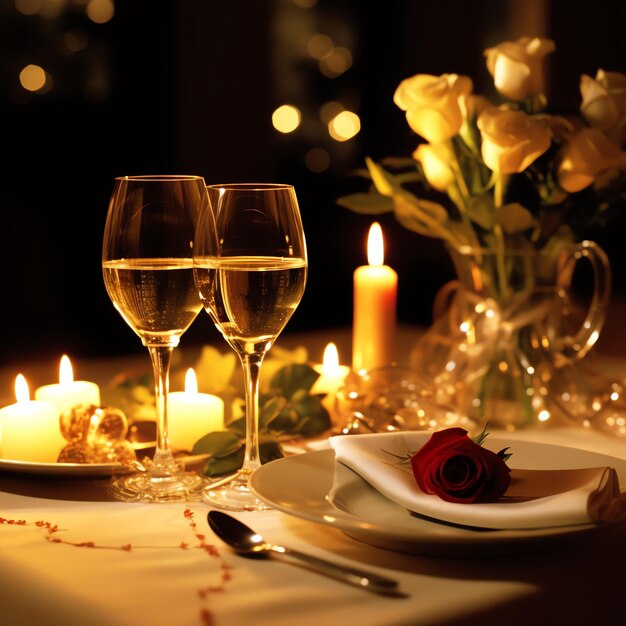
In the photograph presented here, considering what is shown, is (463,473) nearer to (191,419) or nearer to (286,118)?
(191,419)

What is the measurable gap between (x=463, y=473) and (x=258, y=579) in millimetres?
188

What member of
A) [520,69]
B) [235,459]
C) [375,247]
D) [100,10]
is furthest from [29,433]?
[100,10]

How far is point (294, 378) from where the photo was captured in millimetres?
1219

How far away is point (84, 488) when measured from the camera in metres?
0.94

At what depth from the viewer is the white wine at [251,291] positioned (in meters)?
0.86

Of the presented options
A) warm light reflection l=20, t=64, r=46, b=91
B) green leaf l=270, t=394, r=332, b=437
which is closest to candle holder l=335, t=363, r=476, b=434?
green leaf l=270, t=394, r=332, b=437

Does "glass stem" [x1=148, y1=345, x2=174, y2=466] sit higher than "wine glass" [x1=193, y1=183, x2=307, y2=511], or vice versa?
"wine glass" [x1=193, y1=183, x2=307, y2=511]

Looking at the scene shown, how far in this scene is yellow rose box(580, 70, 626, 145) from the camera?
49.3 inches

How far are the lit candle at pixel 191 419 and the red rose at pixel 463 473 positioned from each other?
375 millimetres

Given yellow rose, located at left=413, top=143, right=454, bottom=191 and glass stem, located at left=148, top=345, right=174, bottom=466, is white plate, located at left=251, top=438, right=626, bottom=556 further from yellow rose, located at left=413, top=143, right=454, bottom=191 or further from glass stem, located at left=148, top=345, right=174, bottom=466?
yellow rose, located at left=413, top=143, right=454, bottom=191

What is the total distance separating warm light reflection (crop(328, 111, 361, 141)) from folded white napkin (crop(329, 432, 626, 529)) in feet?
13.1

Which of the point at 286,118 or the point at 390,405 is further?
the point at 286,118

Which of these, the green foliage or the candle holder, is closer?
the green foliage

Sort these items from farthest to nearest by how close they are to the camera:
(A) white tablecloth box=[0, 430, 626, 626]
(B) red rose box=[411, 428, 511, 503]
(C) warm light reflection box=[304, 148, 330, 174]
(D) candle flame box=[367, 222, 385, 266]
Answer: (C) warm light reflection box=[304, 148, 330, 174] < (D) candle flame box=[367, 222, 385, 266] < (B) red rose box=[411, 428, 511, 503] < (A) white tablecloth box=[0, 430, 626, 626]
